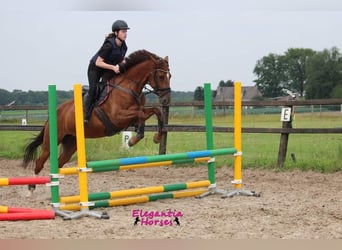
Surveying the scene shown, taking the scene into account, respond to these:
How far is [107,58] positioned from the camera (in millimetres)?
5672

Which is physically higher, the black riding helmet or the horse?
the black riding helmet

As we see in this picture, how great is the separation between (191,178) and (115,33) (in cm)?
313

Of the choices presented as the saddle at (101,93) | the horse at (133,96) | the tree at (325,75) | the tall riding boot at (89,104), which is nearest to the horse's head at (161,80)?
the horse at (133,96)

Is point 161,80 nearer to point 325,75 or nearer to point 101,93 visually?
point 101,93

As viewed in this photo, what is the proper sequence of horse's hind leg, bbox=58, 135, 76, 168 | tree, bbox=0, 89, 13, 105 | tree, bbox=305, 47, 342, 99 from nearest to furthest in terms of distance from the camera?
horse's hind leg, bbox=58, 135, 76, 168, tree, bbox=0, 89, 13, 105, tree, bbox=305, 47, 342, 99

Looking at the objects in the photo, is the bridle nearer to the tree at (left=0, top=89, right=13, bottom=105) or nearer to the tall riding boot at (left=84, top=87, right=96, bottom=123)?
the tall riding boot at (left=84, top=87, right=96, bottom=123)

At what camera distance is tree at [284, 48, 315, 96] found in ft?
196

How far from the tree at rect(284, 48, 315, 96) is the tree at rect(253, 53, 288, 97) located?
67 centimetres

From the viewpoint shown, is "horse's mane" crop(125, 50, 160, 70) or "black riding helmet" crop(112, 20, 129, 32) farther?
"horse's mane" crop(125, 50, 160, 70)

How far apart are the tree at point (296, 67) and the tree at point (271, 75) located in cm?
67

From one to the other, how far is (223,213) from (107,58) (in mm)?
2236

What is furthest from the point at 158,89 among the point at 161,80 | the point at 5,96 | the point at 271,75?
the point at 271,75

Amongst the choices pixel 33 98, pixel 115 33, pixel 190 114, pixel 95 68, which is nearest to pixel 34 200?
pixel 95 68

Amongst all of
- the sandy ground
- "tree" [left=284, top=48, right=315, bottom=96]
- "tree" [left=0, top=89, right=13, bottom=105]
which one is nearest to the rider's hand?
the sandy ground
